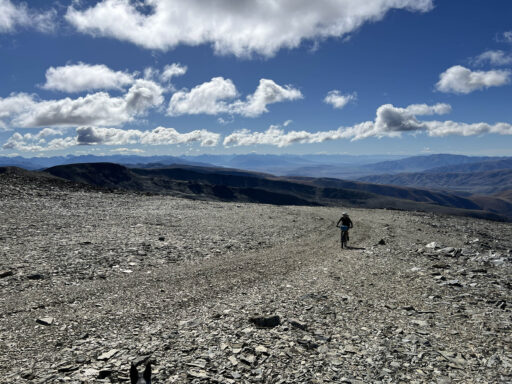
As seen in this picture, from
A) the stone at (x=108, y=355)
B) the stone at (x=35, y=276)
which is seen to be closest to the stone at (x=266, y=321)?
the stone at (x=108, y=355)

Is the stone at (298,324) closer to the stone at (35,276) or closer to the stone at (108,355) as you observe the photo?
the stone at (108,355)

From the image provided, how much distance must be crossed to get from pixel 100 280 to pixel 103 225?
36.6 ft

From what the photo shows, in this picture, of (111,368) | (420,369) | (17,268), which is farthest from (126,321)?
(420,369)

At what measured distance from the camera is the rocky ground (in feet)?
22.9

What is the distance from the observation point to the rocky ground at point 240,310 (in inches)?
274

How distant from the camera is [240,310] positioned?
9820mm

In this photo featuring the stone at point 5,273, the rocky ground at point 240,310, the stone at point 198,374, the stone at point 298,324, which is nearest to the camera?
the stone at point 198,374

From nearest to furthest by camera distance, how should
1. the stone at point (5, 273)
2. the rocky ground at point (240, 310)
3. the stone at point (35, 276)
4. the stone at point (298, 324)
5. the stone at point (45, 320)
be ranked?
the rocky ground at point (240, 310) < the stone at point (45, 320) < the stone at point (298, 324) < the stone at point (5, 273) < the stone at point (35, 276)

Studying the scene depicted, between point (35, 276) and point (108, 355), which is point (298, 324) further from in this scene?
point (35, 276)

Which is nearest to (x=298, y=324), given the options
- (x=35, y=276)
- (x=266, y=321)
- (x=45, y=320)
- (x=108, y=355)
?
(x=266, y=321)

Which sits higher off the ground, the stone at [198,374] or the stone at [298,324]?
the stone at [198,374]

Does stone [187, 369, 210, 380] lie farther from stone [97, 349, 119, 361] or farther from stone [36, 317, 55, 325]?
stone [36, 317, 55, 325]

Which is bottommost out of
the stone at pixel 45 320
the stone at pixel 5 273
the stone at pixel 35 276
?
the stone at pixel 45 320

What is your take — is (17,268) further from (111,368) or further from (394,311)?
(394,311)
